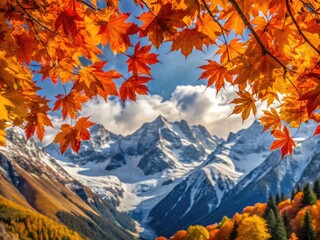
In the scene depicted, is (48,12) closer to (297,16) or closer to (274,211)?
(297,16)

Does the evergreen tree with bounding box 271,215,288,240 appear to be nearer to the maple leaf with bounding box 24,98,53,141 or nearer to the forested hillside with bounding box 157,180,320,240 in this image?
the forested hillside with bounding box 157,180,320,240

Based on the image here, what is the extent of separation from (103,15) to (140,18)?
1.81ft

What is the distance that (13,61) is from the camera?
2750 mm

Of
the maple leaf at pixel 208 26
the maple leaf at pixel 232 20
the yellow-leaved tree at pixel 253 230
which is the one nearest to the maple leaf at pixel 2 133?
the maple leaf at pixel 208 26

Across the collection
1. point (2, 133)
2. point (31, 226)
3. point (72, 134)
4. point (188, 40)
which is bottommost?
point (2, 133)

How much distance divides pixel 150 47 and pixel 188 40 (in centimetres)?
45

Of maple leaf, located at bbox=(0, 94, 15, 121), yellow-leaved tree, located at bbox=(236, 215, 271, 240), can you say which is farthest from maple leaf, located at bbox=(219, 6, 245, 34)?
yellow-leaved tree, located at bbox=(236, 215, 271, 240)

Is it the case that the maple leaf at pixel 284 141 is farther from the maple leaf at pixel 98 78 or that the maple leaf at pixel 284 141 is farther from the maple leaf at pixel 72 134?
the maple leaf at pixel 72 134

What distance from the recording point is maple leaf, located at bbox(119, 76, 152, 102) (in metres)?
3.33

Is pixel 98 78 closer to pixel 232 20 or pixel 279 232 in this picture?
pixel 232 20

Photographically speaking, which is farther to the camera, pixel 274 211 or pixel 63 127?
pixel 274 211

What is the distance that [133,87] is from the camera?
3.38 meters

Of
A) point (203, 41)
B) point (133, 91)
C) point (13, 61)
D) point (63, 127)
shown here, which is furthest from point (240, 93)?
point (13, 61)

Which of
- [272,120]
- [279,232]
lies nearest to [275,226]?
[279,232]
